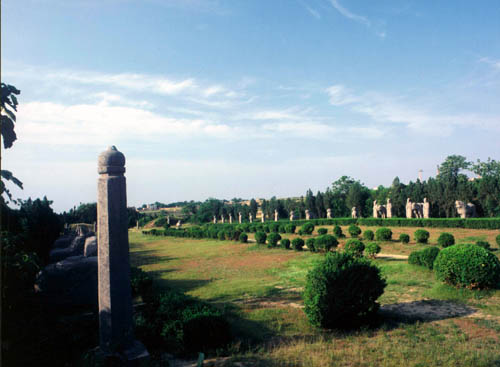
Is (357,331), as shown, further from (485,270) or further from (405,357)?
(485,270)

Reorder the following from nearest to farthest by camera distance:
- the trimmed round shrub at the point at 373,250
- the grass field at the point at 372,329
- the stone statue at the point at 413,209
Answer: the grass field at the point at 372,329
the trimmed round shrub at the point at 373,250
the stone statue at the point at 413,209

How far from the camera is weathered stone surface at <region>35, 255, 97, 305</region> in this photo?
8.74 meters

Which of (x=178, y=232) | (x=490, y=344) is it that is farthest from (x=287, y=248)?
(x=178, y=232)

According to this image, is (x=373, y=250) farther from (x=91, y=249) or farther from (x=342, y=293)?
(x=91, y=249)

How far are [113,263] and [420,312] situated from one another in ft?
26.1

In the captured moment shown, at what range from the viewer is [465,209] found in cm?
3694

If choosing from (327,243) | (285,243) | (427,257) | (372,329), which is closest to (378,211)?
(285,243)

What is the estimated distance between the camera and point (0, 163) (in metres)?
3.20

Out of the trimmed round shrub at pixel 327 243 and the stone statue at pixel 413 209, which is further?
the stone statue at pixel 413 209

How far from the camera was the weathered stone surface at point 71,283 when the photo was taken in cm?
874

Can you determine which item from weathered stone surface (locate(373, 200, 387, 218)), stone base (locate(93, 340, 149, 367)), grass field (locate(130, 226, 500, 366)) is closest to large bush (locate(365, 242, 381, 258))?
grass field (locate(130, 226, 500, 366))

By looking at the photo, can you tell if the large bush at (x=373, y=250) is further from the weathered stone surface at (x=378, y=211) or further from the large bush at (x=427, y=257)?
the weathered stone surface at (x=378, y=211)

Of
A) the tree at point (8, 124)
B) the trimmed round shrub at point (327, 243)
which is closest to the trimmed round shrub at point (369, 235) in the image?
the trimmed round shrub at point (327, 243)

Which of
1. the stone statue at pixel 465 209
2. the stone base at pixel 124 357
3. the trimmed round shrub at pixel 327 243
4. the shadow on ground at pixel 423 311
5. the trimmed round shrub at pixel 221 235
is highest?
the stone statue at pixel 465 209
